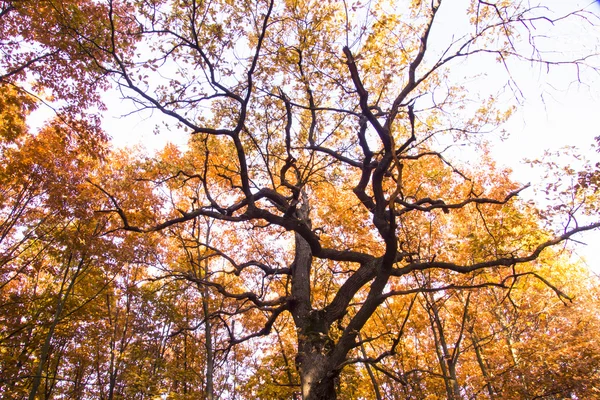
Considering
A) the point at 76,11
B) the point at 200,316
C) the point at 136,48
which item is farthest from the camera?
the point at 200,316

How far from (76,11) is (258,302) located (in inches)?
216

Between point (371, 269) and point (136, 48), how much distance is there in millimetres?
5627

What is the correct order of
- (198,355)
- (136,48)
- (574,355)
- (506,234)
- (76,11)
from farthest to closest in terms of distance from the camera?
(198,355), (574,355), (506,234), (136,48), (76,11)

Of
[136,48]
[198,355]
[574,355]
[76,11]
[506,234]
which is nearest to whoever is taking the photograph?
[76,11]

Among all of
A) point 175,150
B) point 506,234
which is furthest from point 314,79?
point 175,150

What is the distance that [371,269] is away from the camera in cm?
582

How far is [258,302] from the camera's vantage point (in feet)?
19.9

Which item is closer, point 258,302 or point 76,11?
point 76,11

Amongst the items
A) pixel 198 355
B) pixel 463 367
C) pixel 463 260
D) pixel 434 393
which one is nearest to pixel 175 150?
pixel 198 355

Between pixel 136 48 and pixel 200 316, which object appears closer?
pixel 136 48

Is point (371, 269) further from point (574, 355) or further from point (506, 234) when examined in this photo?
point (574, 355)

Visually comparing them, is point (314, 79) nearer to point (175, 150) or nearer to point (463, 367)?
point (175, 150)

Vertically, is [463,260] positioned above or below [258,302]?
above

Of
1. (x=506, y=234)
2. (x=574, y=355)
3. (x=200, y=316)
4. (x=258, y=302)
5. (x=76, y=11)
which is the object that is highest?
(x=76, y=11)
